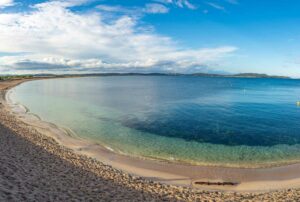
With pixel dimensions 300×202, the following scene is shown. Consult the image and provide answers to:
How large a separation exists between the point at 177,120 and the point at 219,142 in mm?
13697

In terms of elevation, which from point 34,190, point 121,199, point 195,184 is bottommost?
point 195,184

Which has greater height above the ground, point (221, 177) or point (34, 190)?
point (34, 190)

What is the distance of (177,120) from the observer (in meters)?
45.0

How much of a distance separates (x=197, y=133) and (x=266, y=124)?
1393 cm

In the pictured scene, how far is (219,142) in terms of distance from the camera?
31938mm

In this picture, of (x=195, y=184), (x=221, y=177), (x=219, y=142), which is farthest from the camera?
(x=219, y=142)

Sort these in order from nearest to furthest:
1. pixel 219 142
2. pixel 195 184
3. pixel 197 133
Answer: pixel 195 184, pixel 219 142, pixel 197 133

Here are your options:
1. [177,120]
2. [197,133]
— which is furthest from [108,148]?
[177,120]

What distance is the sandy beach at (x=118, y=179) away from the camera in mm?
13789

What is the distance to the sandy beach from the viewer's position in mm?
13789

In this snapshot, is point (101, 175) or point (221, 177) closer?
point (101, 175)

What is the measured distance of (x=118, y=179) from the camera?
18828 millimetres

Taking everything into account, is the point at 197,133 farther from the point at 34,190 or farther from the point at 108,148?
the point at 34,190

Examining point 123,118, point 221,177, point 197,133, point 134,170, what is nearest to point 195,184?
point 221,177
